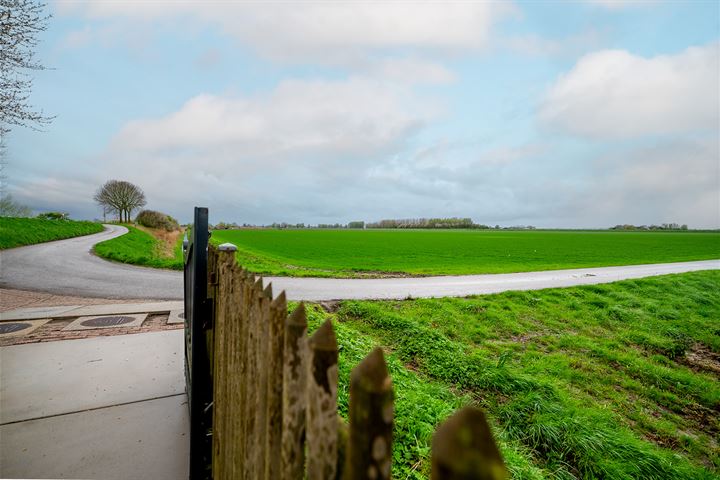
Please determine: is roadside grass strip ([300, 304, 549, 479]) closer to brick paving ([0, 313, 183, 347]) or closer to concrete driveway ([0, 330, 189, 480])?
concrete driveway ([0, 330, 189, 480])

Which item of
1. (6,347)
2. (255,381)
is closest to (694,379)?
(255,381)

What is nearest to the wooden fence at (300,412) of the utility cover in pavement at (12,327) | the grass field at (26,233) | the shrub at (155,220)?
the utility cover in pavement at (12,327)

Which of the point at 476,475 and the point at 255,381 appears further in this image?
the point at 255,381

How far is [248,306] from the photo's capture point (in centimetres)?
159

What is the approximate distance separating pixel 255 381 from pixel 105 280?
13.6 meters

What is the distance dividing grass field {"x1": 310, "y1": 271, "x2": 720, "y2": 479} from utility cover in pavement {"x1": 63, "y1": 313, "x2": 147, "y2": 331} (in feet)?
11.5

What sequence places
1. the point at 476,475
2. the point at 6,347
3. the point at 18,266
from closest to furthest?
the point at 476,475 → the point at 6,347 → the point at 18,266

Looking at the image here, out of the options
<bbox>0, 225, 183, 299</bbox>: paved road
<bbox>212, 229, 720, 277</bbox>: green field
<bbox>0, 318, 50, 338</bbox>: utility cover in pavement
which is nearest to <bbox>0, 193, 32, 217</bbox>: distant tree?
<bbox>212, 229, 720, 277</bbox>: green field

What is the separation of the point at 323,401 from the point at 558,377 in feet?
20.9

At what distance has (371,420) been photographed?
0.80 m

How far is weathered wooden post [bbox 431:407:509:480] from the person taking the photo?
2.02 ft

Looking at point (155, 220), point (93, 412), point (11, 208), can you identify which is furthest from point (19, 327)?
point (11, 208)

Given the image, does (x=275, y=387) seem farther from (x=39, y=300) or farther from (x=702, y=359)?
(x=39, y=300)

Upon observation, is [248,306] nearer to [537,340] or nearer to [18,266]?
[537,340]
